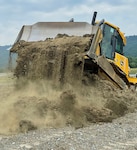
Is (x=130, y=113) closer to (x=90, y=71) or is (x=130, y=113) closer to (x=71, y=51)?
(x=90, y=71)

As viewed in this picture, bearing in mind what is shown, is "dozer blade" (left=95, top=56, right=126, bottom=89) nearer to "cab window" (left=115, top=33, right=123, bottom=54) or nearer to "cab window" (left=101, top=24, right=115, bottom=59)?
"cab window" (left=101, top=24, right=115, bottom=59)

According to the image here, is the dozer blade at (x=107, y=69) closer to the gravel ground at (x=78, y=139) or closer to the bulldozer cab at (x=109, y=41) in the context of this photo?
the bulldozer cab at (x=109, y=41)

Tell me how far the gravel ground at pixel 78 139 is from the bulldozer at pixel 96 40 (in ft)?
Result: 6.49

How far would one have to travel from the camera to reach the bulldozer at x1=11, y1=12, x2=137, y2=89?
404 inches

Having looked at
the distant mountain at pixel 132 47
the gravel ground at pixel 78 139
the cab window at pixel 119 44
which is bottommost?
the distant mountain at pixel 132 47

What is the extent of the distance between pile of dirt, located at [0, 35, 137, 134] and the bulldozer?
0.23 metres

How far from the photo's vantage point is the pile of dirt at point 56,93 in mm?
8828

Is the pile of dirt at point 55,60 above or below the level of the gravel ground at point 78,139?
above

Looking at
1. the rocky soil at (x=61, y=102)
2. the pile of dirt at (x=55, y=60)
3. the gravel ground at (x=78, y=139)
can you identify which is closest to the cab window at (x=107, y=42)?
the rocky soil at (x=61, y=102)

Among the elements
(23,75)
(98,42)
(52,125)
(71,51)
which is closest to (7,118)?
(52,125)

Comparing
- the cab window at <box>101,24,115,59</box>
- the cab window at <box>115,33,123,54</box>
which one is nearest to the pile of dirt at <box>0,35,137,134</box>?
the cab window at <box>101,24,115,59</box>

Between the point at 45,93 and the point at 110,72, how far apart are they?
7.54 feet

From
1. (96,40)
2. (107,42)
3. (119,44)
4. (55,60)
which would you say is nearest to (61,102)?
(55,60)

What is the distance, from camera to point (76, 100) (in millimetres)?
9531
